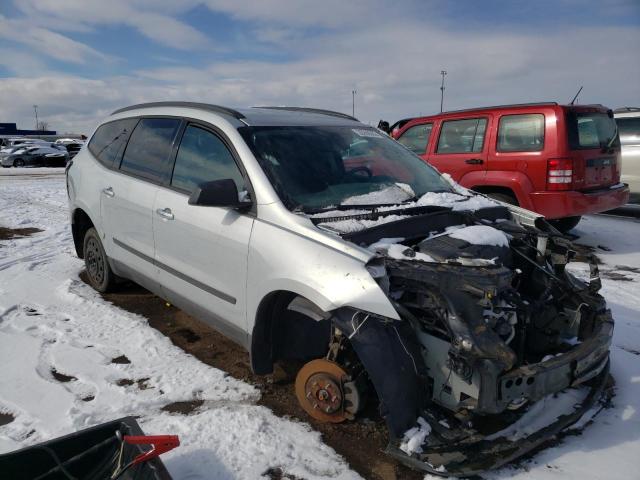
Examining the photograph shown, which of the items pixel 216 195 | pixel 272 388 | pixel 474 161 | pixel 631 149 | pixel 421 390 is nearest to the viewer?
pixel 421 390

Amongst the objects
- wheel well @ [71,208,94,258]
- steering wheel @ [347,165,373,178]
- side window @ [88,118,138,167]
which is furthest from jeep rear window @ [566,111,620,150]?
wheel well @ [71,208,94,258]

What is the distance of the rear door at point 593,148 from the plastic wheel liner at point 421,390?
460 centimetres

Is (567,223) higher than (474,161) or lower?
lower

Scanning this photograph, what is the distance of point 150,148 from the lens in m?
4.07

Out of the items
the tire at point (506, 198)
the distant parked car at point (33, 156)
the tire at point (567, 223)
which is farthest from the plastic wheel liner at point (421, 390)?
the distant parked car at point (33, 156)

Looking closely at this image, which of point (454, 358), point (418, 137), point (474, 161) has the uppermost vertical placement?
point (418, 137)

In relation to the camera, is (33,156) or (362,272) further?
(33,156)

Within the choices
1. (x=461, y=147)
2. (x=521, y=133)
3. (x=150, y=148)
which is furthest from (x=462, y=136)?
(x=150, y=148)

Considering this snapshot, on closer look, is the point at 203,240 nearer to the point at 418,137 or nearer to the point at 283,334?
the point at 283,334

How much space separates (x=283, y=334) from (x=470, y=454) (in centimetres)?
121

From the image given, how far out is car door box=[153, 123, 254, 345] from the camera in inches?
121

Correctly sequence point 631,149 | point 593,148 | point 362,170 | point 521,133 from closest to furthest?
point 362,170 → point 593,148 → point 521,133 → point 631,149

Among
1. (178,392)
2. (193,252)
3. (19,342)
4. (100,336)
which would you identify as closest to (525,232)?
(193,252)

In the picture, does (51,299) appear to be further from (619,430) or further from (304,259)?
(619,430)
